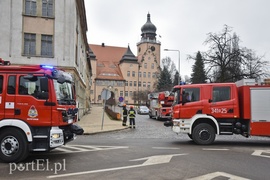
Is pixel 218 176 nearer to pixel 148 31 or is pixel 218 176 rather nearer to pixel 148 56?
→ pixel 148 56

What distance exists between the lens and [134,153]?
10305mm

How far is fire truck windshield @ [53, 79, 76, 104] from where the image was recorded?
9.02 m

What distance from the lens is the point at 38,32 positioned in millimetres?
23859

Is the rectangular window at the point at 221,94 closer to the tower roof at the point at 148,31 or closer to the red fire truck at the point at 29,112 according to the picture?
the red fire truck at the point at 29,112

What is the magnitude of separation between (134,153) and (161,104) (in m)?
21.3

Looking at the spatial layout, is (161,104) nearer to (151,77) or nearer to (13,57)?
(13,57)

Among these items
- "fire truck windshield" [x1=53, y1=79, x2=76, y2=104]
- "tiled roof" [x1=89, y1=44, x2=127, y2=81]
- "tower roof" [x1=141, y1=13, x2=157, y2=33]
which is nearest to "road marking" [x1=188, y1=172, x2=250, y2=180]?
"fire truck windshield" [x1=53, y1=79, x2=76, y2=104]

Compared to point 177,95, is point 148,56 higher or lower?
higher

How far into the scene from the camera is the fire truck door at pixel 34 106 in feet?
28.3

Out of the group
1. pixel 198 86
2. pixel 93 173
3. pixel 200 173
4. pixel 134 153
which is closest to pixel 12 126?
pixel 93 173

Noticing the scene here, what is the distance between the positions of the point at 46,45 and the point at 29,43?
1315 millimetres

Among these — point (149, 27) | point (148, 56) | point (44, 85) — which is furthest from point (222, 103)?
point (149, 27)

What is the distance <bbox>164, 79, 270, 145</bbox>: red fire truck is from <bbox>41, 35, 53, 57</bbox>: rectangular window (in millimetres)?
14657

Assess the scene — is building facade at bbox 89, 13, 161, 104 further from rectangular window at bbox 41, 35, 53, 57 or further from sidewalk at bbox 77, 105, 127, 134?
rectangular window at bbox 41, 35, 53, 57
